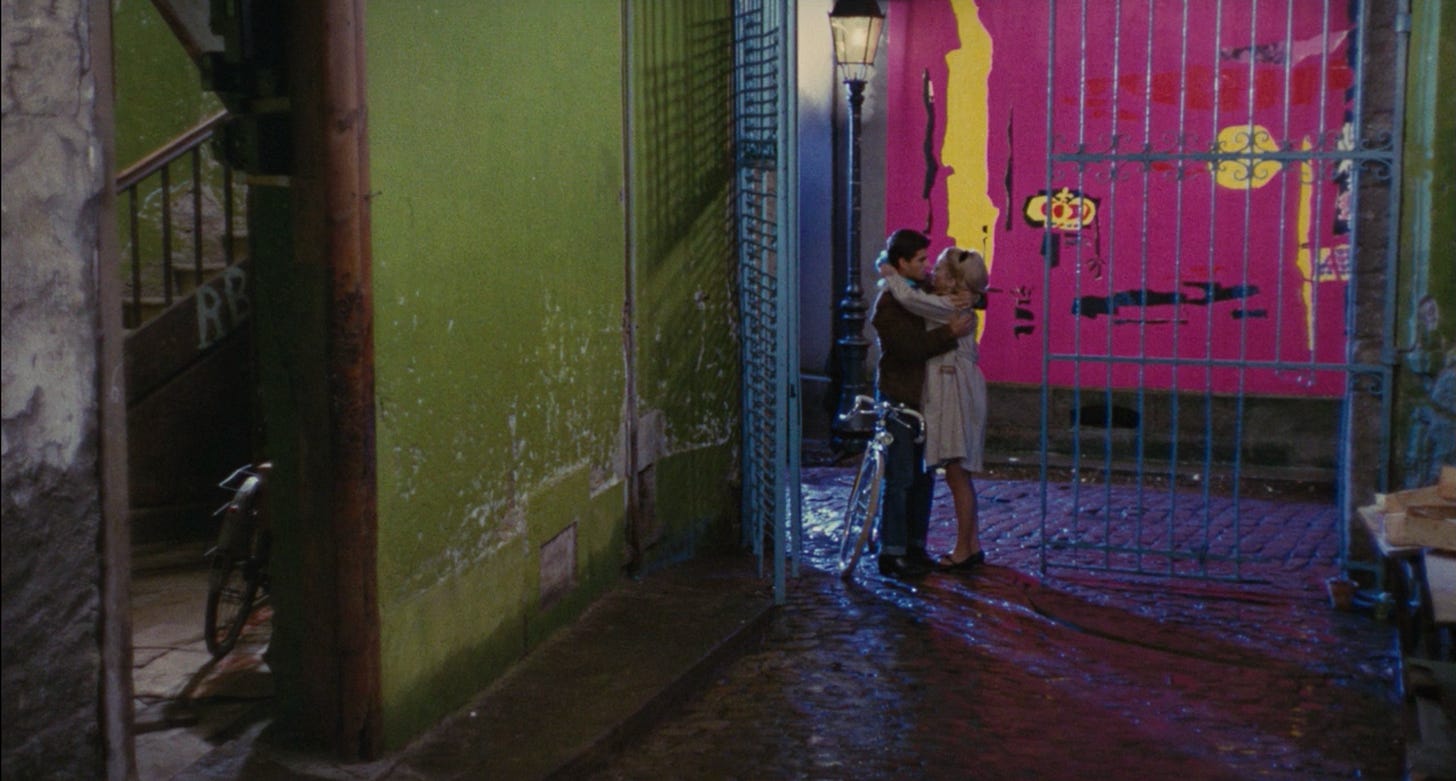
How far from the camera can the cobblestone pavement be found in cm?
559

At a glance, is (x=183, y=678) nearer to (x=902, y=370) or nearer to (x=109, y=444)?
(x=109, y=444)

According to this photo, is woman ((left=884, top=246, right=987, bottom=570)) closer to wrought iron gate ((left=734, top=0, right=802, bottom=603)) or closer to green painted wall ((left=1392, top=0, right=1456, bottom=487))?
wrought iron gate ((left=734, top=0, right=802, bottom=603))

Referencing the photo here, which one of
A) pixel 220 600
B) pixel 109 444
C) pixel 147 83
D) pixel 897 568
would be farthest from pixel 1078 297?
pixel 147 83

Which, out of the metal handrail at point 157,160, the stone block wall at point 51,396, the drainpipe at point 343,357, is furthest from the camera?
the metal handrail at point 157,160

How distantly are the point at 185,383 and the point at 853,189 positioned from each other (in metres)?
5.85

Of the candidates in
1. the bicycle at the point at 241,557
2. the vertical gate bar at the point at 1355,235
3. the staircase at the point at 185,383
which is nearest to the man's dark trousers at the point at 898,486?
the vertical gate bar at the point at 1355,235

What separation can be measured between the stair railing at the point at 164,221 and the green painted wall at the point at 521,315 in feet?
7.38

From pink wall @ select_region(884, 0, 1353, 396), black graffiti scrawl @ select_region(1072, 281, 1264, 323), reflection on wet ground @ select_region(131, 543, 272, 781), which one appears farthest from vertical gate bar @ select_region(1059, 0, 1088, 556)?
reflection on wet ground @ select_region(131, 543, 272, 781)

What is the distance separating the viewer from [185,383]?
9234 millimetres

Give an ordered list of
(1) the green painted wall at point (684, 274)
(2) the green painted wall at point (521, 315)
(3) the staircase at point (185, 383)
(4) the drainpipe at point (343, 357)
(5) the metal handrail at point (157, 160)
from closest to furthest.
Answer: (4) the drainpipe at point (343, 357) → (2) the green painted wall at point (521, 315) → (1) the green painted wall at point (684, 274) → (5) the metal handrail at point (157, 160) → (3) the staircase at point (185, 383)

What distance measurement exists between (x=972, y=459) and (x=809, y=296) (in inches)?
219

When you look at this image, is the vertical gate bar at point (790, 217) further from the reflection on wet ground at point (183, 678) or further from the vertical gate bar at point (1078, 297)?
the reflection on wet ground at point (183, 678)

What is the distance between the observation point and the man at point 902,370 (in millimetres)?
8414

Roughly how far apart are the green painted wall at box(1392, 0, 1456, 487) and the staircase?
21.2ft
